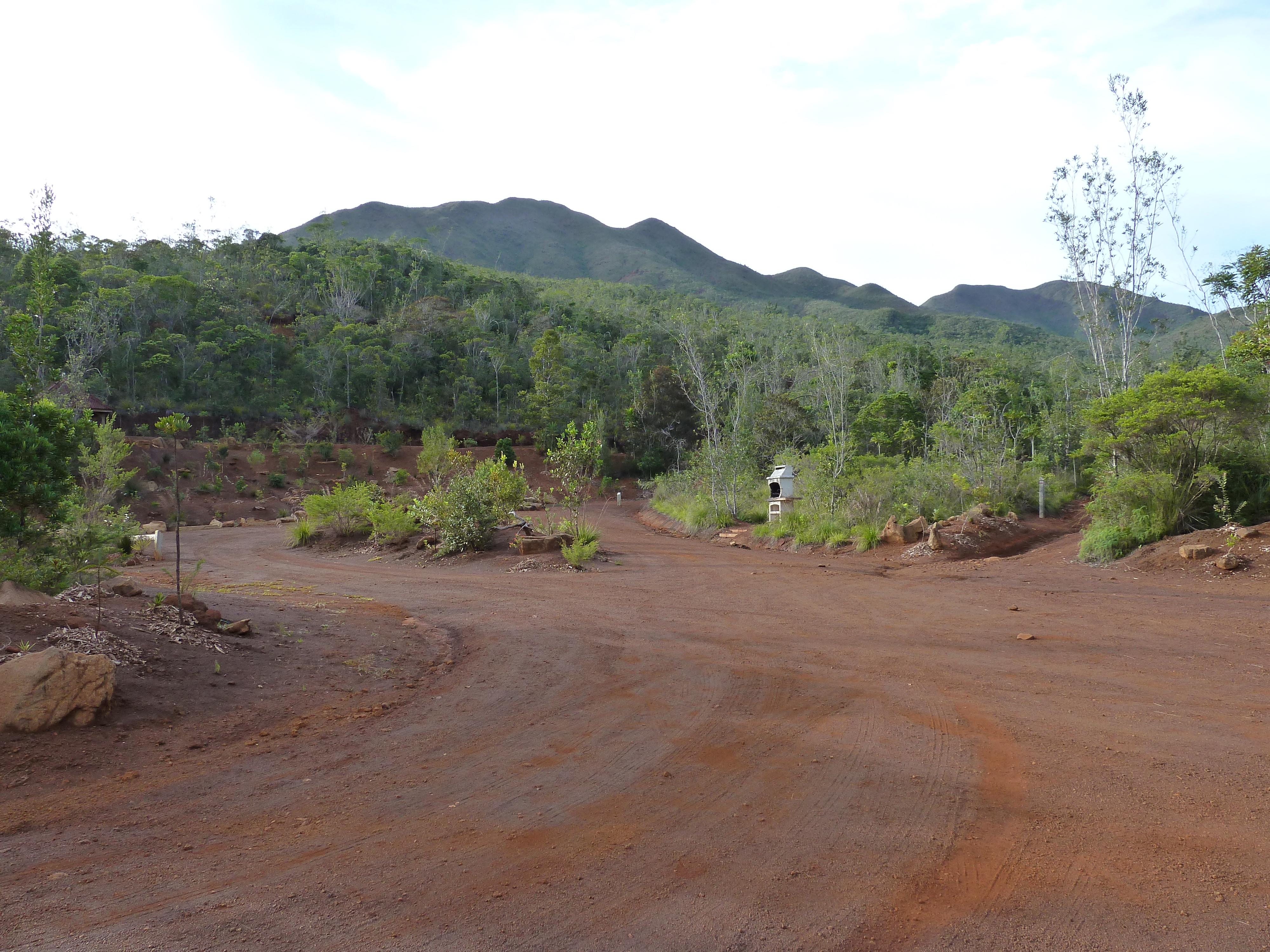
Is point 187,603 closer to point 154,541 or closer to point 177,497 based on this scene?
point 177,497

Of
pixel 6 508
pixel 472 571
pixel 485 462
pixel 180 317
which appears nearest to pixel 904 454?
pixel 485 462

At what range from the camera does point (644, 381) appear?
49.4m

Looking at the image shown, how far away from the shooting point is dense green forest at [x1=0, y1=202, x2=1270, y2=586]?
1396cm

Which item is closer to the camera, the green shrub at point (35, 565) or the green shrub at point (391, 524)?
the green shrub at point (35, 565)

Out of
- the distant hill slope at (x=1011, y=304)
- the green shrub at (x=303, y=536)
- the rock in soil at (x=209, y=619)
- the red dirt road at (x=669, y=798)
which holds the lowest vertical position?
the green shrub at (x=303, y=536)

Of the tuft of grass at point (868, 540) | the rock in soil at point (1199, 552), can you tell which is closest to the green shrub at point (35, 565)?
the tuft of grass at point (868, 540)

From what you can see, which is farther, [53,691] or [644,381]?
[644,381]

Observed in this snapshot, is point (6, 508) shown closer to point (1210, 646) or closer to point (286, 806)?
point (286, 806)

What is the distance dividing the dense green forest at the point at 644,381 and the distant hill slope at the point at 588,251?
71537 mm

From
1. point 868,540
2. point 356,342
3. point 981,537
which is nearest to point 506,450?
point 356,342

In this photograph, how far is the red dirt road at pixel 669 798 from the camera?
2.90 metres

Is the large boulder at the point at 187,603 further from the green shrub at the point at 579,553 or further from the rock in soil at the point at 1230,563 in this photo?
the rock in soil at the point at 1230,563

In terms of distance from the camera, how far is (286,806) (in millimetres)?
3986

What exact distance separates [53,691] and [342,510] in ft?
48.1
